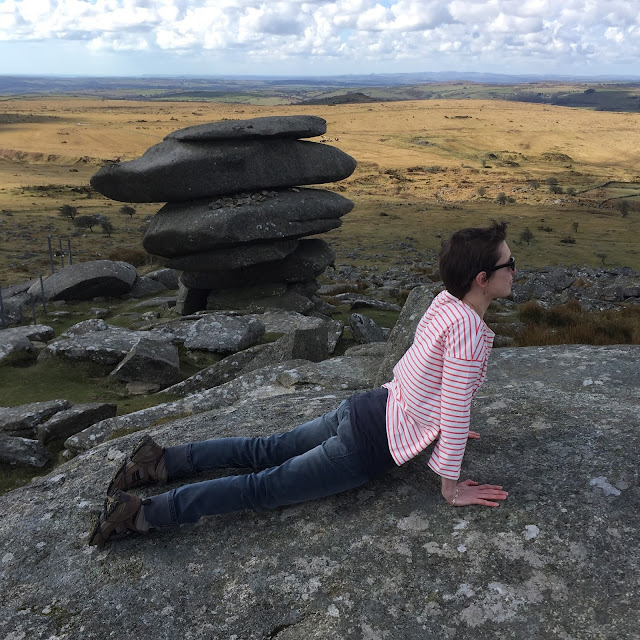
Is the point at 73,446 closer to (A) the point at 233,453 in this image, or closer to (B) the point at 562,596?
(A) the point at 233,453

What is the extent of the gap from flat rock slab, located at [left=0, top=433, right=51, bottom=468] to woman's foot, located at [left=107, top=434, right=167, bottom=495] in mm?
3795

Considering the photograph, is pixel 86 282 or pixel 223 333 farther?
pixel 86 282

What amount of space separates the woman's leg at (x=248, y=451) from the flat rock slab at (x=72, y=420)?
14.3 ft

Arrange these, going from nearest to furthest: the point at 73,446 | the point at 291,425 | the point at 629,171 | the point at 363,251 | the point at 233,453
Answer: the point at 233,453
the point at 291,425
the point at 73,446
the point at 363,251
the point at 629,171

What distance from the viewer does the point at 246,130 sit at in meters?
15.9

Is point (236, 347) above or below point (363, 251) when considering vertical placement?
above

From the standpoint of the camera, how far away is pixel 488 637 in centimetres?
325

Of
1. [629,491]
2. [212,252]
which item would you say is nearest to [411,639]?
[629,491]

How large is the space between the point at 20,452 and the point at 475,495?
6232 millimetres

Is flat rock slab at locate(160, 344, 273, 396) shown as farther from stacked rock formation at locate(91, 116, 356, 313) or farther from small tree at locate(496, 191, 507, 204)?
small tree at locate(496, 191, 507, 204)

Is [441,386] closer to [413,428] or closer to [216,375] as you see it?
[413,428]

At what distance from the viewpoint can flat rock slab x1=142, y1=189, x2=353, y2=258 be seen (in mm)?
16094

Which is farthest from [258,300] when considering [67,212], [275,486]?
[67,212]

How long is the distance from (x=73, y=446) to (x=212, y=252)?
9.43 m
